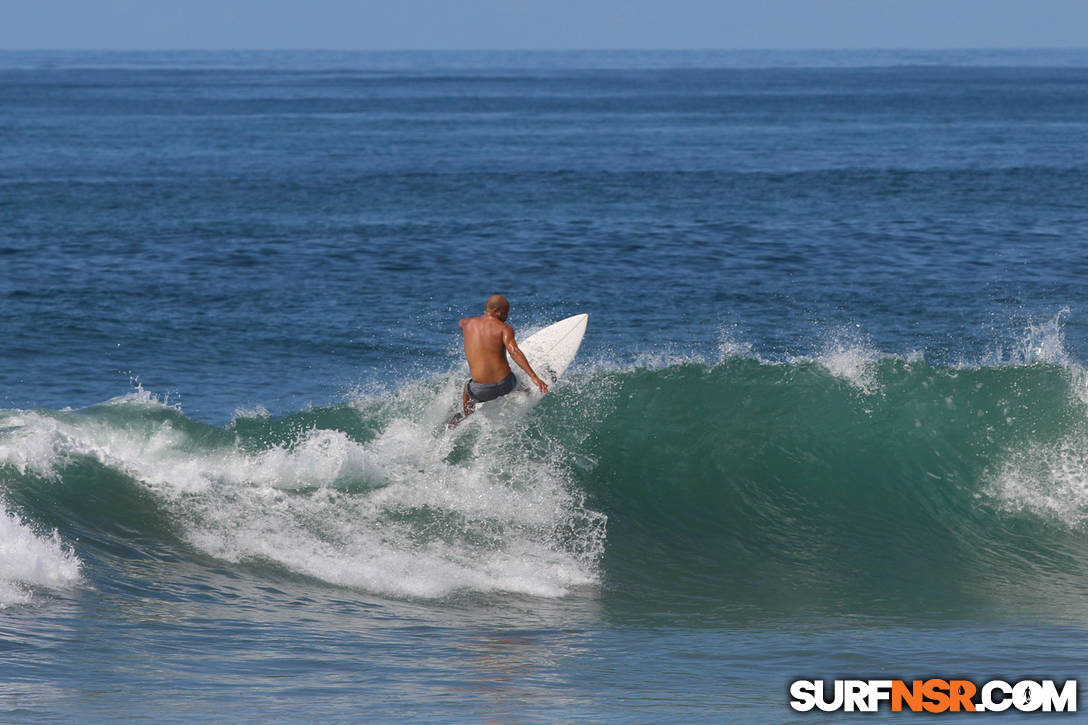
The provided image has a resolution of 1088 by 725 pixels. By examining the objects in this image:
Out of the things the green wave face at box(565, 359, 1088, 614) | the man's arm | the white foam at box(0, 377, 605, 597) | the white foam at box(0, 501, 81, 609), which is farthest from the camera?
the man's arm

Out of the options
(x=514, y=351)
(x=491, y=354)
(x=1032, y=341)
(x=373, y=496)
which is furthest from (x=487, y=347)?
(x=1032, y=341)

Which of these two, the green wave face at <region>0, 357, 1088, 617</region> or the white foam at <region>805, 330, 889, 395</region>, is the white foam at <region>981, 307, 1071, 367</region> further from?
the green wave face at <region>0, 357, 1088, 617</region>

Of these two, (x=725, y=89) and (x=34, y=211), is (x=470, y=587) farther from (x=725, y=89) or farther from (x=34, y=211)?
(x=725, y=89)

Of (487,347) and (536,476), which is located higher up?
(487,347)

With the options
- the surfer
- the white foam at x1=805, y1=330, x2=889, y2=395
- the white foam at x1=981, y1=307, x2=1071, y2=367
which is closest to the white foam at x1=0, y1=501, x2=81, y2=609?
the surfer

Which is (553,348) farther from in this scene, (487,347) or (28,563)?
(28,563)

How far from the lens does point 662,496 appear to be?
1313 cm

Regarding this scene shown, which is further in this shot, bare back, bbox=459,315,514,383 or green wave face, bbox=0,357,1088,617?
bare back, bbox=459,315,514,383

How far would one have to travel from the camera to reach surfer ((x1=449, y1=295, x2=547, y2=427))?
12.1 m

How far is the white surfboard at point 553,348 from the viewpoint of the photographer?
13812 mm

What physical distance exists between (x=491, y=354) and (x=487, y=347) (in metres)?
0.08

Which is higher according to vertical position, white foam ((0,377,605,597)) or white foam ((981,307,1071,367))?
white foam ((981,307,1071,367))

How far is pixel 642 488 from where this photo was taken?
1323cm

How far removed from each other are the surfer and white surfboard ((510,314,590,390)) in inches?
44.3
